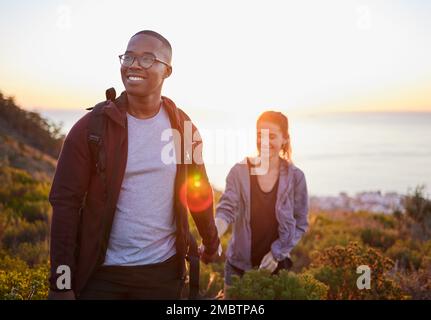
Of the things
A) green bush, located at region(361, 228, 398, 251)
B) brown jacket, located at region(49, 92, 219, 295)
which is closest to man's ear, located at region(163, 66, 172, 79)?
brown jacket, located at region(49, 92, 219, 295)

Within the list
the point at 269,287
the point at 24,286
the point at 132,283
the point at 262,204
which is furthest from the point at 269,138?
the point at 24,286

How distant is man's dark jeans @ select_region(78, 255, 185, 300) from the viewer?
307cm

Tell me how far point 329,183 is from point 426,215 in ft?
77.4

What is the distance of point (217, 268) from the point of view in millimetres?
7945

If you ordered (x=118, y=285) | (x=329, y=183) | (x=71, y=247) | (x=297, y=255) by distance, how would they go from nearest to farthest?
(x=71, y=247), (x=118, y=285), (x=297, y=255), (x=329, y=183)

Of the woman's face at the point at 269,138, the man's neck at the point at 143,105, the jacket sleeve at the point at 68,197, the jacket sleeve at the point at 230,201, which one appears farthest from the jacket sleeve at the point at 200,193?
the woman's face at the point at 269,138

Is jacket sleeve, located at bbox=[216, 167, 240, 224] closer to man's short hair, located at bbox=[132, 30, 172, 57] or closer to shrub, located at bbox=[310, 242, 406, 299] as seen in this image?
shrub, located at bbox=[310, 242, 406, 299]

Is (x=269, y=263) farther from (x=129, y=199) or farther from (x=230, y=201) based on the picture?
(x=129, y=199)

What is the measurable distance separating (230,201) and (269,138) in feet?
2.30

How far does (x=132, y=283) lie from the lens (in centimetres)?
312

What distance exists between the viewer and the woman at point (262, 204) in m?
4.81

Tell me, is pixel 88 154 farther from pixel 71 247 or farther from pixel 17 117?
pixel 17 117

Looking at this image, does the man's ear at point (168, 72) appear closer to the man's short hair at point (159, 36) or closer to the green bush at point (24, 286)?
the man's short hair at point (159, 36)
